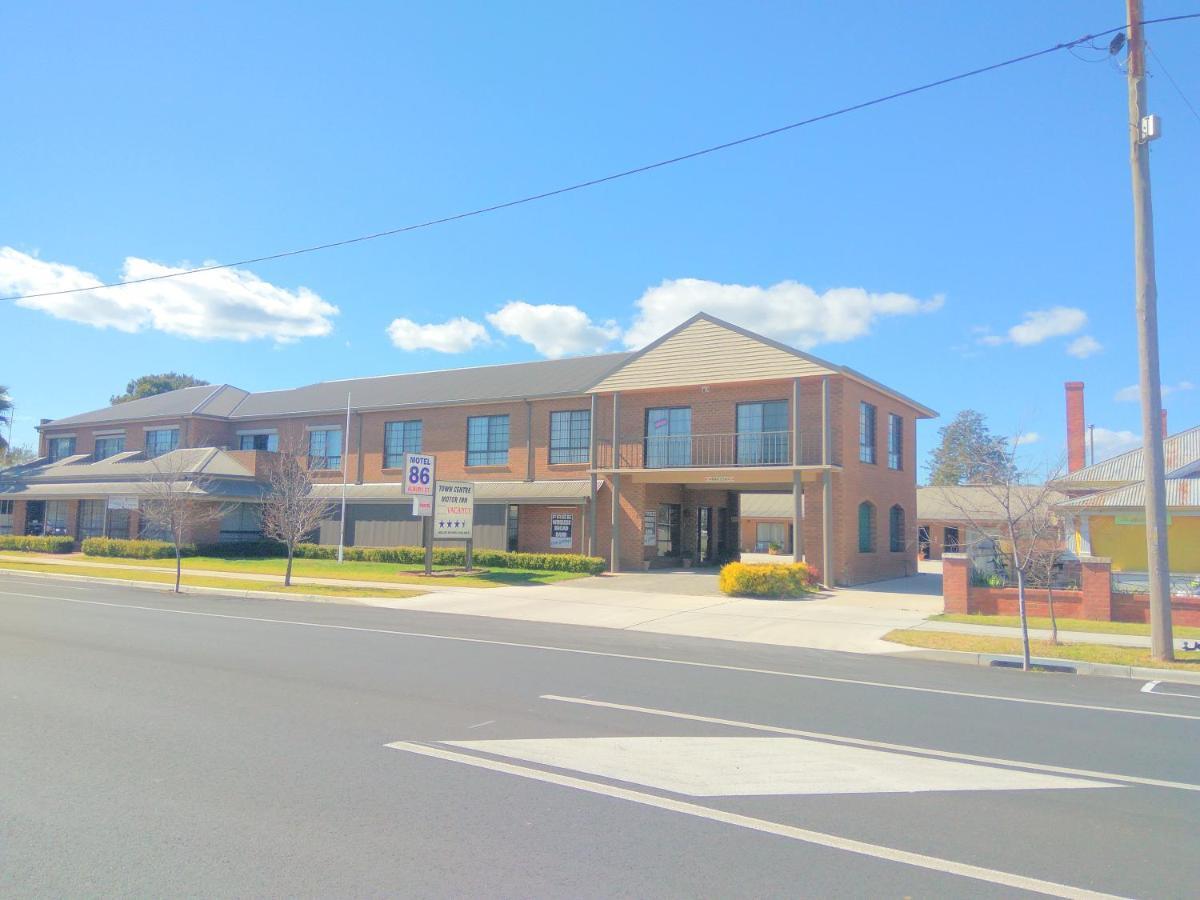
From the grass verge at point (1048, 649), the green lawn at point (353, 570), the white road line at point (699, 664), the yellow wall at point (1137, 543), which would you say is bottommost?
the white road line at point (699, 664)

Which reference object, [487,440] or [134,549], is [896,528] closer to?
[487,440]

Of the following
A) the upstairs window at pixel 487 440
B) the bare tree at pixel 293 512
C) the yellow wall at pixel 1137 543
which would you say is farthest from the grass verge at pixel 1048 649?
the upstairs window at pixel 487 440

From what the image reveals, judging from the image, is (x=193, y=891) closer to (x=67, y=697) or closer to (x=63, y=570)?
(x=67, y=697)

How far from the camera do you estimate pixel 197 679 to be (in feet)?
30.6

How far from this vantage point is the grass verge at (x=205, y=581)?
70.5ft

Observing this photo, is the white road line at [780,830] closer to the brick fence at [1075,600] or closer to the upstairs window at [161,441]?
the brick fence at [1075,600]

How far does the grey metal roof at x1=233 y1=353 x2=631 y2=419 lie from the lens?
103 ft

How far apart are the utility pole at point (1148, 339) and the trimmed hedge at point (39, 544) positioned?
38994 mm

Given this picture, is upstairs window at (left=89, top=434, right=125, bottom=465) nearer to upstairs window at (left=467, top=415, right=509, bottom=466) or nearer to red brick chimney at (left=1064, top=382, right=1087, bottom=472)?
upstairs window at (left=467, top=415, right=509, bottom=466)

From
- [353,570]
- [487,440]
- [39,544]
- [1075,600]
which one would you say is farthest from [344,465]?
[1075,600]

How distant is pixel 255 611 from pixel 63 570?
47.5ft

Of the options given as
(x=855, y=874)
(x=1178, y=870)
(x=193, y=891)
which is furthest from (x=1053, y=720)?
(x=193, y=891)

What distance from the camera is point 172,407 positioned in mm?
41625

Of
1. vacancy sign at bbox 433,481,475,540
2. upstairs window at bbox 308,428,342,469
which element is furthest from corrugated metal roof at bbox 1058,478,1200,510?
upstairs window at bbox 308,428,342,469
